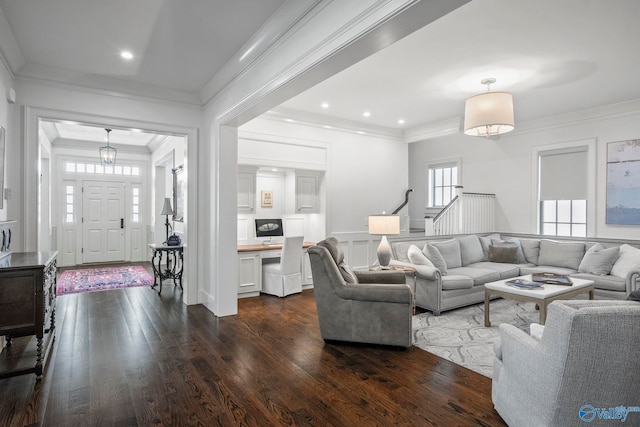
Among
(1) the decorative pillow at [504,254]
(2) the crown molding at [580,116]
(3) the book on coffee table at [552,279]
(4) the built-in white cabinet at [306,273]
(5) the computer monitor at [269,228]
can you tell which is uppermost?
(2) the crown molding at [580,116]

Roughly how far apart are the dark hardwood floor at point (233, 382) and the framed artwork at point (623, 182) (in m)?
4.45

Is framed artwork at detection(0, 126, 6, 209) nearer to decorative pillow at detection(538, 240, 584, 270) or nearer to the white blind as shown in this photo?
decorative pillow at detection(538, 240, 584, 270)

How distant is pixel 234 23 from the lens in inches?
117

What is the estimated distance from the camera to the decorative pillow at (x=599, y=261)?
193 inches

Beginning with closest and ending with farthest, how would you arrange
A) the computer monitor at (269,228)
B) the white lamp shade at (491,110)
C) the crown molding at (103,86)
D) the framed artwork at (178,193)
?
the crown molding at (103,86) < the white lamp shade at (491,110) < the computer monitor at (269,228) < the framed artwork at (178,193)

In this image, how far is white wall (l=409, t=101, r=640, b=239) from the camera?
564cm

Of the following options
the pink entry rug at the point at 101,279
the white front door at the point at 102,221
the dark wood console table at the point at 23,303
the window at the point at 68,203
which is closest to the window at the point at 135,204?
the white front door at the point at 102,221

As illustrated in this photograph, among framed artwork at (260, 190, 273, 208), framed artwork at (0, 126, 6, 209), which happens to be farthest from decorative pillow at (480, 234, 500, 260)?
framed artwork at (0, 126, 6, 209)

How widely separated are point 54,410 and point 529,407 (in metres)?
2.85

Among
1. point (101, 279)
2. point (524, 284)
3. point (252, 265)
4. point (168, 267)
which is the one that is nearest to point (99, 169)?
point (101, 279)

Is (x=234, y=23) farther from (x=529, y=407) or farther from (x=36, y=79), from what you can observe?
(x=529, y=407)

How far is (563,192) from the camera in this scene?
627 cm

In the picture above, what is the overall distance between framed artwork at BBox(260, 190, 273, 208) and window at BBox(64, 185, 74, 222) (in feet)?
16.7

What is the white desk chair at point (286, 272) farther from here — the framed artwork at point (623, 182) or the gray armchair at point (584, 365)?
the framed artwork at point (623, 182)
